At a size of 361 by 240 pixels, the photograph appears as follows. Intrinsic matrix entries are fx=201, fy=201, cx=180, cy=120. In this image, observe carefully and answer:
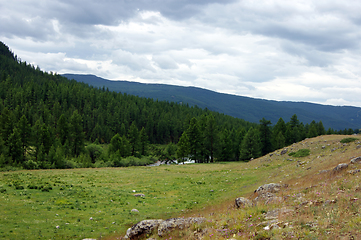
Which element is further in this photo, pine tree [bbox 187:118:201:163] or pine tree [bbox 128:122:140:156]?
pine tree [bbox 128:122:140:156]

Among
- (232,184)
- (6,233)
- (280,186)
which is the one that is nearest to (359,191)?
(280,186)

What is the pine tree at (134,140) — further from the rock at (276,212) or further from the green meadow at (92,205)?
the rock at (276,212)

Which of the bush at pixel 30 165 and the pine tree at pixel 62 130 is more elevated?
the pine tree at pixel 62 130

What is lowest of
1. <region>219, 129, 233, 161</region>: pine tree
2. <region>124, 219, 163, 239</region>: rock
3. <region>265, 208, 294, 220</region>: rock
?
<region>219, 129, 233, 161</region>: pine tree

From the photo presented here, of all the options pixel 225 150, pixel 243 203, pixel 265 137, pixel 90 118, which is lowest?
pixel 225 150

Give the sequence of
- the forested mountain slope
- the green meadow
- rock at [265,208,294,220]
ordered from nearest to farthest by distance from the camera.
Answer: rock at [265,208,294,220] → the green meadow → the forested mountain slope

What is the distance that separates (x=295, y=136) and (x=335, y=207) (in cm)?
8445

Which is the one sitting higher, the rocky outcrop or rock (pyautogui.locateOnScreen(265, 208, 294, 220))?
rock (pyautogui.locateOnScreen(265, 208, 294, 220))

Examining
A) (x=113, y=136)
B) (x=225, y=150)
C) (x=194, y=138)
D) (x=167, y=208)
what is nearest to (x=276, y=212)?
(x=167, y=208)

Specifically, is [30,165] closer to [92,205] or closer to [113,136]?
[92,205]

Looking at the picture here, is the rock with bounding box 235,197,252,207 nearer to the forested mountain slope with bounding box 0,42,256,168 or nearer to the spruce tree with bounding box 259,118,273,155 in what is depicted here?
the forested mountain slope with bounding box 0,42,256,168

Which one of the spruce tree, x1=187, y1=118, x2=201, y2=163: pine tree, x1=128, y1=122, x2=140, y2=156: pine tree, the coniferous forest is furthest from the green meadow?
the spruce tree

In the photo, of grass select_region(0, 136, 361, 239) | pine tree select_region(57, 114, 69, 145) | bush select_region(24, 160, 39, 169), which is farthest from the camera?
pine tree select_region(57, 114, 69, 145)

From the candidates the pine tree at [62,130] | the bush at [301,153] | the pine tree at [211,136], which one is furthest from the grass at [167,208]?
the pine tree at [62,130]
